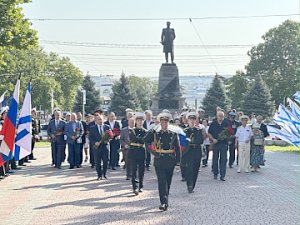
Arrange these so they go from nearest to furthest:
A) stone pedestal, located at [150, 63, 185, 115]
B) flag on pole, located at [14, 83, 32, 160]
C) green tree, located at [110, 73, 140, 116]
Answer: flag on pole, located at [14, 83, 32, 160] → stone pedestal, located at [150, 63, 185, 115] → green tree, located at [110, 73, 140, 116]

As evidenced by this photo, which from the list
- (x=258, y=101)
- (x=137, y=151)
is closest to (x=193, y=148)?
(x=137, y=151)

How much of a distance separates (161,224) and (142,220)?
0.46 m

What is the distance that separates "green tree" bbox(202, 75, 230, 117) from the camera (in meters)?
57.9

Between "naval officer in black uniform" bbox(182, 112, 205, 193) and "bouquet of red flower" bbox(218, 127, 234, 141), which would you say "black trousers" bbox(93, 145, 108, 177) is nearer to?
"naval officer in black uniform" bbox(182, 112, 205, 193)

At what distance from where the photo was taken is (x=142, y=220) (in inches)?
351

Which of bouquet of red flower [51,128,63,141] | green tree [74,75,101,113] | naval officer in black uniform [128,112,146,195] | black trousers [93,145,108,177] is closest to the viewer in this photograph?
naval officer in black uniform [128,112,146,195]

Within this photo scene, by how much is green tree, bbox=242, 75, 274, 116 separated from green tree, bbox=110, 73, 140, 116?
40.2ft

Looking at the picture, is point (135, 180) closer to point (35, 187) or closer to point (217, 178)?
point (35, 187)

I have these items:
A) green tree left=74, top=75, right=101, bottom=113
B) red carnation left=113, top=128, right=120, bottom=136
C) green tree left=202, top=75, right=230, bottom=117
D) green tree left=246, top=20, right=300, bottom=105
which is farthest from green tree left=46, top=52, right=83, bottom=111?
red carnation left=113, top=128, right=120, bottom=136

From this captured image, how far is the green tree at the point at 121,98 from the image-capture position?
5682cm

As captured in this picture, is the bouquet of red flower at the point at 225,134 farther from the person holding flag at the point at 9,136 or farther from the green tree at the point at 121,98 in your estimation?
the green tree at the point at 121,98

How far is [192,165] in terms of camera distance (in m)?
12.2

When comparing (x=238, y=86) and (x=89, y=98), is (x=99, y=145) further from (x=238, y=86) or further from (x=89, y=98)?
(x=238, y=86)

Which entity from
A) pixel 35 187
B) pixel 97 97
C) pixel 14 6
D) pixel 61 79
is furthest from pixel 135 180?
pixel 61 79
